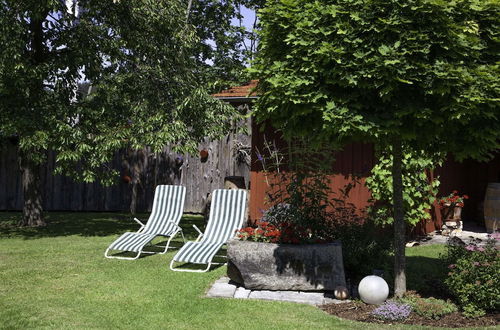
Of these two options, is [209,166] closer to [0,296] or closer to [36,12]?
[36,12]

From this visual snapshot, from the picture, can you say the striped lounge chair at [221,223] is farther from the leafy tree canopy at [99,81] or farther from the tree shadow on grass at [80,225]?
the tree shadow on grass at [80,225]

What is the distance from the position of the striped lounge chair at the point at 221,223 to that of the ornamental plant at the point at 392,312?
2782 millimetres

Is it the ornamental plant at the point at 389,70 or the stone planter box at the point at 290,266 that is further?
the stone planter box at the point at 290,266

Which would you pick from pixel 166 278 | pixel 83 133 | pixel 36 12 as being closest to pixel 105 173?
pixel 83 133

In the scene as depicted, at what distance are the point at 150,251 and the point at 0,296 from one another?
3289mm

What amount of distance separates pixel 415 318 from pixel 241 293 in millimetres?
1921

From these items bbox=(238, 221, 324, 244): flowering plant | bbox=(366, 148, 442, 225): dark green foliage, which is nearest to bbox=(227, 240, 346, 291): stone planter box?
bbox=(238, 221, 324, 244): flowering plant

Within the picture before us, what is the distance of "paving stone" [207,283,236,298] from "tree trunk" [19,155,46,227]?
22.7ft

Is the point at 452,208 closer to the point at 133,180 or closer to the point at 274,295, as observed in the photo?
the point at 274,295

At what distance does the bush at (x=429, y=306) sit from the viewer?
5.02m

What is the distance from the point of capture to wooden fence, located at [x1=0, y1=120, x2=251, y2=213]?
14664 millimetres

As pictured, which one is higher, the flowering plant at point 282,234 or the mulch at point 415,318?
the flowering plant at point 282,234

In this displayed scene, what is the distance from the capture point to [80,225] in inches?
484

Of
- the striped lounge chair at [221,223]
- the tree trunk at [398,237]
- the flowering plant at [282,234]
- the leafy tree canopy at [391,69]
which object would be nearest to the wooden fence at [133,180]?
the striped lounge chair at [221,223]
